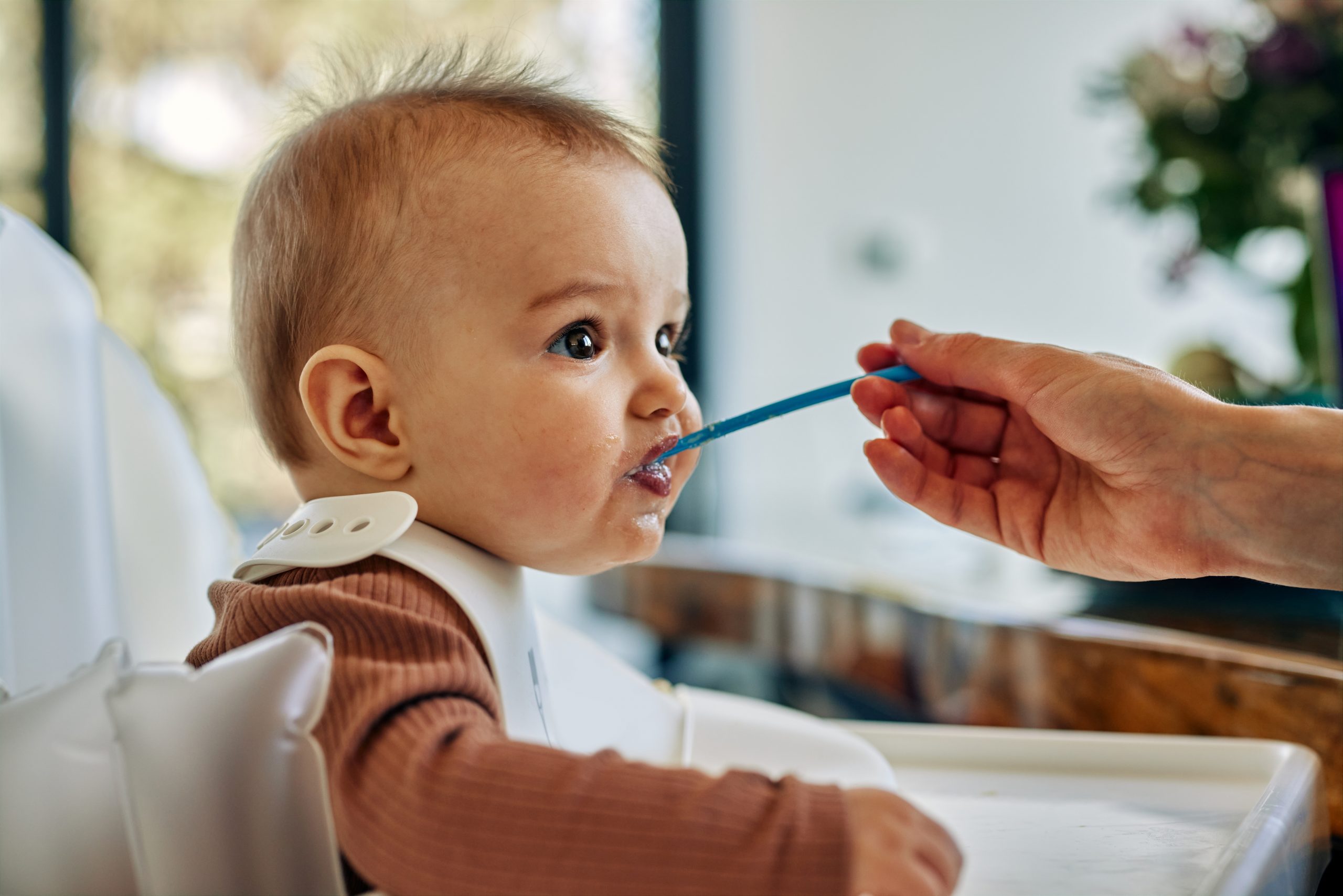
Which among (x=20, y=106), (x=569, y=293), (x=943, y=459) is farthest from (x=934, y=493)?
(x=20, y=106)

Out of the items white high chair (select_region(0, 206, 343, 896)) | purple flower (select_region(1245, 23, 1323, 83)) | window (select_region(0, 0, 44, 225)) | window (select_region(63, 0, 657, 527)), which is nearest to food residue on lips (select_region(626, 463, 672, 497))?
white high chair (select_region(0, 206, 343, 896))

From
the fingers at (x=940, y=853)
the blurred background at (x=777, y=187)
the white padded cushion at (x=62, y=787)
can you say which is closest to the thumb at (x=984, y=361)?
the fingers at (x=940, y=853)

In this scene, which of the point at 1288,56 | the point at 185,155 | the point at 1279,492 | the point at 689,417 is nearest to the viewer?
the point at 1279,492

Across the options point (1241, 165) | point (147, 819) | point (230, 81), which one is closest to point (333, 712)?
point (147, 819)

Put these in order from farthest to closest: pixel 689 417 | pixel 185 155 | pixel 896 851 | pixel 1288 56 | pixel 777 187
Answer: pixel 777 187
pixel 185 155
pixel 1288 56
pixel 689 417
pixel 896 851

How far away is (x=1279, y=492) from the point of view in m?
0.52

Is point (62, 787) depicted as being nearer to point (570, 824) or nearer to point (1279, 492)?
point (570, 824)

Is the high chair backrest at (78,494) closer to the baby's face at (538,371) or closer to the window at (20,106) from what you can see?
the baby's face at (538,371)

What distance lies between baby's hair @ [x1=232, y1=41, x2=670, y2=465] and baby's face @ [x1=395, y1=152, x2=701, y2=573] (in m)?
0.02

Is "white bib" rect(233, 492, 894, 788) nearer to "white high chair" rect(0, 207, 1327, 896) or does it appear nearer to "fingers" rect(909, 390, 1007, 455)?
"white high chair" rect(0, 207, 1327, 896)

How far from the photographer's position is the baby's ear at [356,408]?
0.56m

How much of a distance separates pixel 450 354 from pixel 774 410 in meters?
0.20

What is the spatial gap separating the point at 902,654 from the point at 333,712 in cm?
66

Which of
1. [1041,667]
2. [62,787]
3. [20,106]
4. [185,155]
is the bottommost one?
[1041,667]
